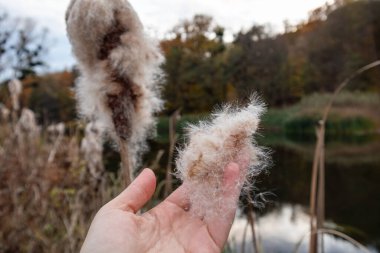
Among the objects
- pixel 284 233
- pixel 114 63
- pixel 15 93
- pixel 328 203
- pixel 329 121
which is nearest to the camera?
pixel 114 63

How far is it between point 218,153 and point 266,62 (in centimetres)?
1692

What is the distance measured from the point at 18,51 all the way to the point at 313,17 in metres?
19.6

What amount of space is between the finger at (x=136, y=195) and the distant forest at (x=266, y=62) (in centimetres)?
926

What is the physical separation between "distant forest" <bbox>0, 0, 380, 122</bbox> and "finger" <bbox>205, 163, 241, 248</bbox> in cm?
935

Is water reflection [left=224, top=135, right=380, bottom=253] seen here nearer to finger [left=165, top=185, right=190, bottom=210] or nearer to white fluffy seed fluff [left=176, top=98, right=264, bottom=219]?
finger [left=165, top=185, right=190, bottom=210]

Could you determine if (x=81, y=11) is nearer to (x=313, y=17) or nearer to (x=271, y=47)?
(x=271, y=47)

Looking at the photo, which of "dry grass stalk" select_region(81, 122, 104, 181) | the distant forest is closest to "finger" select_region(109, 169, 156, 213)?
"dry grass stalk" select_region(81, 122, 104, 181)

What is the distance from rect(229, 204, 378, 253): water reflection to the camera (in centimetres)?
461

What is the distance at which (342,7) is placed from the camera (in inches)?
881

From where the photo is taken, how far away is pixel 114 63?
141cm

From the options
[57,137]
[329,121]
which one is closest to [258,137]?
[57,137]

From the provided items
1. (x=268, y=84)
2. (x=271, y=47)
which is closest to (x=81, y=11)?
(x=268, y=84)

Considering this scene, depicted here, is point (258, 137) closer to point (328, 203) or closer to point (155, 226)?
point (155, 226)

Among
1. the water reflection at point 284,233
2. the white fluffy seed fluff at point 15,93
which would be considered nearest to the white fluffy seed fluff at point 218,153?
the water reflection at point 284,233
